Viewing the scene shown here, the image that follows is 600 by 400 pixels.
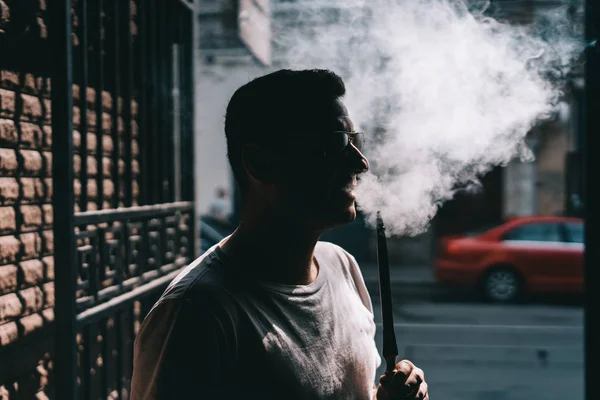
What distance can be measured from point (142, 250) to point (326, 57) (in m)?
1.45

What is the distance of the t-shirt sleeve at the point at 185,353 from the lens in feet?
4.88

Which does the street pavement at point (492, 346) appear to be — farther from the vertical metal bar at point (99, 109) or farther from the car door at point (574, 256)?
the vertical metal bar at point (99, 109)

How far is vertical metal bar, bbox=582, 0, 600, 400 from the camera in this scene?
3.16 meters

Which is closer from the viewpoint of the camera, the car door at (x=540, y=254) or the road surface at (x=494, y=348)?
the road surface at (x=494, y=348)

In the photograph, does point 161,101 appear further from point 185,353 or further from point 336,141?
point 185,353

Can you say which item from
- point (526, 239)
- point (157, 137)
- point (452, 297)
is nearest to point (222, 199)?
point (452, 297)

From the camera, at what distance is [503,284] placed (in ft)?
39.9

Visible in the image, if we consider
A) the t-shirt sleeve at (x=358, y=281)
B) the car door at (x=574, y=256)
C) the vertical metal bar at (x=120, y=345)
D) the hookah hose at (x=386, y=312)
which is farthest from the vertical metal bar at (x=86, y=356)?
→ the car door at (x=574, y=256)

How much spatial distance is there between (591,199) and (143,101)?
2449 millimetres

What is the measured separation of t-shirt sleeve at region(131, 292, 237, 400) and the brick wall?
1272 millimetres

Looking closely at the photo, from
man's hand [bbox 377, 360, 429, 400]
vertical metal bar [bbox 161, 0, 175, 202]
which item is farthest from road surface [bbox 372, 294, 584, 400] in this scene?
man's hand [bbox 377, 360, 429, 400]

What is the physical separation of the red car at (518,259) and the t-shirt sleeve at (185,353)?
11.1 metres

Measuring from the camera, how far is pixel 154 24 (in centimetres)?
393

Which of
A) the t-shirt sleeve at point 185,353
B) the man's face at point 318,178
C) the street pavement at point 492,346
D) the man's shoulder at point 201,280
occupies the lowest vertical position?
the street pavement at point 492,346
